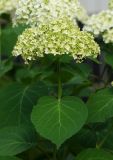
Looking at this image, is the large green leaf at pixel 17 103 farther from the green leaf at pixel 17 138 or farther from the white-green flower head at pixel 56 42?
the white-green flower head at pixel 56 42

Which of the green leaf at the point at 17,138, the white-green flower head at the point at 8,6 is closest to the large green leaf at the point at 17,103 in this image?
the green leaf at the point at 17,138

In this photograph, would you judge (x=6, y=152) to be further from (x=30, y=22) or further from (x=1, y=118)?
(x=30, y=22)

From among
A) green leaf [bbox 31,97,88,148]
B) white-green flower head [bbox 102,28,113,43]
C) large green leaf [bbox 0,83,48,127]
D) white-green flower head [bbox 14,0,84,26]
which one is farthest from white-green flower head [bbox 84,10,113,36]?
green leaf [bbox 31,97,88,148]

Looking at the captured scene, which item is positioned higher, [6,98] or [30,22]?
[30,22]

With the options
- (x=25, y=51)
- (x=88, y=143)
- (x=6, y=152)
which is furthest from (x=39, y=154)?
(x=25, y=51)

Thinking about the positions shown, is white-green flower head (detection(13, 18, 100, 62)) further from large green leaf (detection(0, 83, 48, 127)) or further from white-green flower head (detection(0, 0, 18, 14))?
white-green flower head (detection(0, 0, 18, 14))
